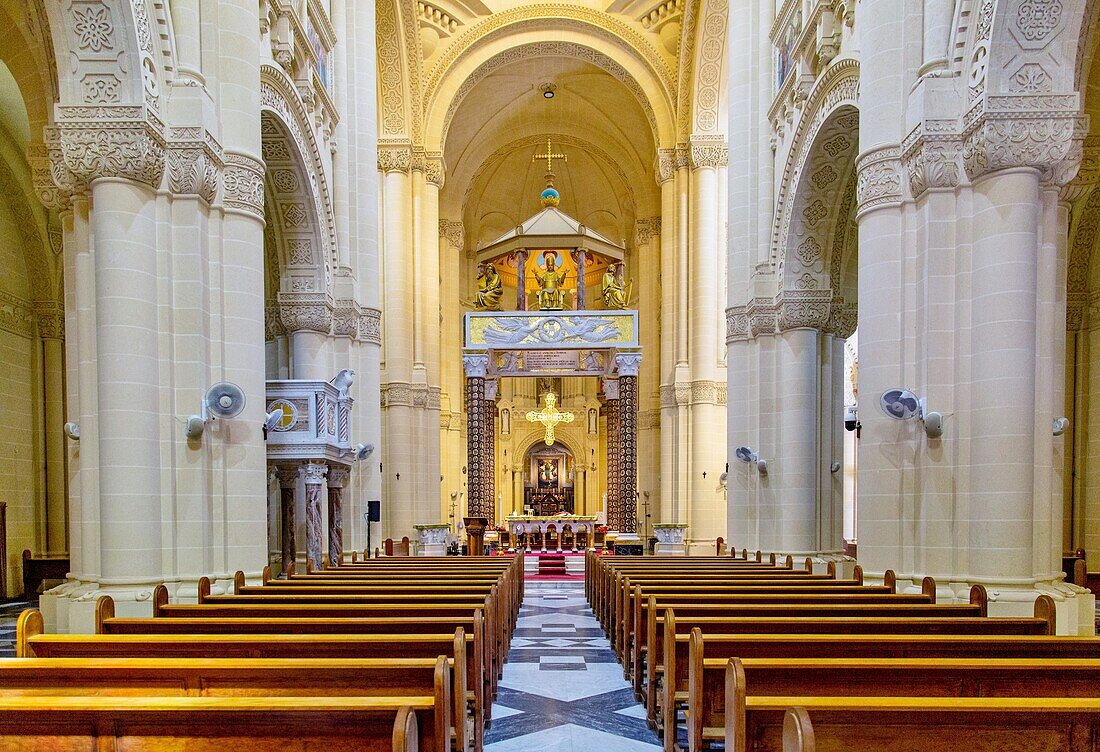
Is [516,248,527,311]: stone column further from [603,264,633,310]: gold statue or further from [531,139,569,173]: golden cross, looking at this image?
[531,139,569,173]: golden cross

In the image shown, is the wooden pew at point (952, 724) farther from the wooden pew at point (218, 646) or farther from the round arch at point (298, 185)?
the round arch at point (298, 185)

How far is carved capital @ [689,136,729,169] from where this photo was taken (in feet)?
79.2

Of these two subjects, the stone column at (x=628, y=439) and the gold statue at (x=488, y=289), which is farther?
the gold statue at (x=488, y=289)

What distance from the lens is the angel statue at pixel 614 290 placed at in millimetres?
28234

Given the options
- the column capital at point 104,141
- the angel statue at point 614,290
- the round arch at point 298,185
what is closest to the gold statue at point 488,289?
the angel statue at point 614,290

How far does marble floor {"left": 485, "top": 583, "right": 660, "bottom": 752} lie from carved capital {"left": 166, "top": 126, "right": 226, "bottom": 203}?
239 inches

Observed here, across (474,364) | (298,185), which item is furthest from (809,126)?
(474,364)

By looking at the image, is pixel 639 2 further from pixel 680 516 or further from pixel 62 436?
pixel 62 436

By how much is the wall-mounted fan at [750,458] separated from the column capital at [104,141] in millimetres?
10317

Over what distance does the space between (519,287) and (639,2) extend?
9.29 m

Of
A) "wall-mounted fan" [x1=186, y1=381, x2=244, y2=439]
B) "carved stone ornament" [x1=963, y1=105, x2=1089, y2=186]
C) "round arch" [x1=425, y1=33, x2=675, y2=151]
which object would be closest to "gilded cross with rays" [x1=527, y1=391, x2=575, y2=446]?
"round arch" [x1=425, y1=33, x2=675, y2=151]

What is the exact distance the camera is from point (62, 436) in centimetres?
1648

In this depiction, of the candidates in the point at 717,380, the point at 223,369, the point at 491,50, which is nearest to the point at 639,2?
the point at 491,50

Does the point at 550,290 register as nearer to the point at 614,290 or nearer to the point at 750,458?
the point at 614,290
